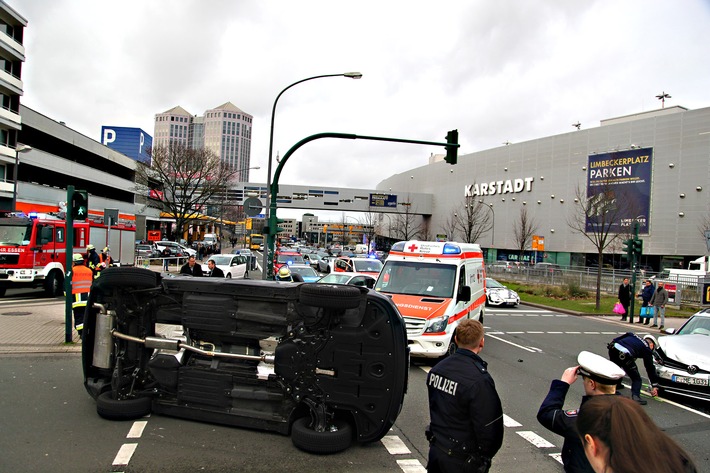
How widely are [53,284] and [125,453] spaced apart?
50.7ft

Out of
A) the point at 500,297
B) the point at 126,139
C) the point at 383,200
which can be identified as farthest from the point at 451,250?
the point at 126,139

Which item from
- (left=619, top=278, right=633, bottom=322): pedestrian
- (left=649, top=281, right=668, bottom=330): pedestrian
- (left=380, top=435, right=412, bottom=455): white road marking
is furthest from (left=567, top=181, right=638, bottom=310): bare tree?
(left=380, top=435, right=412, bottom=455): white road marking

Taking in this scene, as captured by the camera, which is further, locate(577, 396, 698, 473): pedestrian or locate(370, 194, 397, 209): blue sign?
locate(370, 194, 397, 209): blue sign

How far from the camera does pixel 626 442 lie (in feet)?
5.92

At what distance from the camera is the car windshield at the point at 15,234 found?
16625 millimetres

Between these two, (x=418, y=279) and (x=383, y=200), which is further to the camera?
(x=383, y=200)

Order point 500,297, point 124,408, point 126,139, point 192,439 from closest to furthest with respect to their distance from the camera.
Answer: point 192,439 < point 124,408 < point 500,297 < point 126,139

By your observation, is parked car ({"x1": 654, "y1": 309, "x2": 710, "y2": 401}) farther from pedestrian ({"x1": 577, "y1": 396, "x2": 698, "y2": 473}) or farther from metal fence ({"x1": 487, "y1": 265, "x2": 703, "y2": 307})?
metal fence ({"x1": 487, "y1": 265, "x2": 703, "y2": 307})

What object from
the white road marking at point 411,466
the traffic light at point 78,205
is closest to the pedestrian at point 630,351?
the white road marking at point 411,466

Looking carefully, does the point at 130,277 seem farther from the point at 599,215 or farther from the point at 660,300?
the point at 599,215

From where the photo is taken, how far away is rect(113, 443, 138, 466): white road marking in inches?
187

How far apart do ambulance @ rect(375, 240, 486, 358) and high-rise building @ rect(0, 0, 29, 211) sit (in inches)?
1450

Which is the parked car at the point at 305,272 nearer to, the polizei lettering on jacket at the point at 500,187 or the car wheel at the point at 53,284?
the car wheel at the point at 53,284

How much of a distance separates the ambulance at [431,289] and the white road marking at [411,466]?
14.4ft
